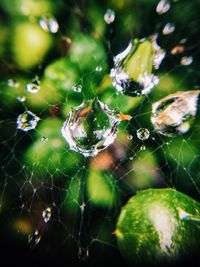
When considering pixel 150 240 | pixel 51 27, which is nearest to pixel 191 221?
pixel 150 240

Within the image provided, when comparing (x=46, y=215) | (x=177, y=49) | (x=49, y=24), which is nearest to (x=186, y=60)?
(x=177, y=49)

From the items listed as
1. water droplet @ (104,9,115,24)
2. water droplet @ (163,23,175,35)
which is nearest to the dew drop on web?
water droplet @ (163,23,175,35)

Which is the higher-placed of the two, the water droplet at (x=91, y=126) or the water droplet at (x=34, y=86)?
the water droplet at (x=34, y=86)

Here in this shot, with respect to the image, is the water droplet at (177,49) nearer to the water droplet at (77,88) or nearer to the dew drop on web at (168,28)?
the dew drop on web at (168,28)

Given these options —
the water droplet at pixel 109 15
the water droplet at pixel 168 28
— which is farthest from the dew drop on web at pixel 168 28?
the water droplet at pixel 109 15

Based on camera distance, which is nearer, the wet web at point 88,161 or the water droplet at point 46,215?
the wet web at point 88,161

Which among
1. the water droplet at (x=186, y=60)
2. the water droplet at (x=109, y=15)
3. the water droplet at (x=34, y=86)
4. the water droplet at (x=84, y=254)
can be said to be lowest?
the water droplet at (x=84, y=254)

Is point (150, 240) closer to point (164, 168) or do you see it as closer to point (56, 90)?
point (164, 168)

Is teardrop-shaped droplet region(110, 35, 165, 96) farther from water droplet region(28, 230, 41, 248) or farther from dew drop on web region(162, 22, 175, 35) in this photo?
water droplet region(28, 230, 41, 248)
